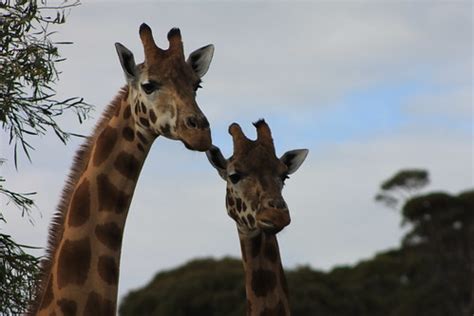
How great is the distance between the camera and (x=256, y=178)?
626 inches

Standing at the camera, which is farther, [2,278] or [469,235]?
[469,235]

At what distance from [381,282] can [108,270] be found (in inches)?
2176

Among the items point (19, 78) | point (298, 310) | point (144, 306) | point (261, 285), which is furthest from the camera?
point (144, 306)

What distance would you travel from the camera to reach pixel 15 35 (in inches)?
738

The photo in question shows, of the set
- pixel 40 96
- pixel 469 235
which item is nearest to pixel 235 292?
pixel 469 235

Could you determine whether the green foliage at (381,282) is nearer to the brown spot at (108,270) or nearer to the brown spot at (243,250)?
the brown spot at (243,250)

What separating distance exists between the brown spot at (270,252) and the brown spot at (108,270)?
10.3 feet

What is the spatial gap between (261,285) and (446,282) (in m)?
51.8

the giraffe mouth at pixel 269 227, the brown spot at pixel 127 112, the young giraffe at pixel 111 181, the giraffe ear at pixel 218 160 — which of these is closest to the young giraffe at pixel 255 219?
the giraffe ear at pixel 218 160

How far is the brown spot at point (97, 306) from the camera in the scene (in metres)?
13.1

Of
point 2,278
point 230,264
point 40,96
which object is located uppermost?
point 230,264

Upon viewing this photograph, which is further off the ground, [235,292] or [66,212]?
[235,292]

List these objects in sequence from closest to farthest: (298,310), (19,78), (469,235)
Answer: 1. (19,78)
2. (298,310)
3. (469,235)

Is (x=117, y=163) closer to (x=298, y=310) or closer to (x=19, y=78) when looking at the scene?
(x=19, y=78)
